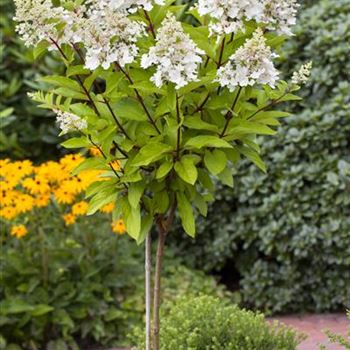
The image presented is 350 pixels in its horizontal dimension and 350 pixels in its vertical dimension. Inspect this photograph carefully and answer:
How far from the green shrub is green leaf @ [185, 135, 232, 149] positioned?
106 centimetres

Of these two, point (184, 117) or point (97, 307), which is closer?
point (184, 117)

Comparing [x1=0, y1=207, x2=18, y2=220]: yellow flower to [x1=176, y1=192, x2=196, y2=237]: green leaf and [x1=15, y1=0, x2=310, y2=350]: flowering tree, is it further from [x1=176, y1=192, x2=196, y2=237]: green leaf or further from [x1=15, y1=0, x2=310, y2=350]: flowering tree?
[x1=176, y1=192, x2=196, y2=237]: green leaf

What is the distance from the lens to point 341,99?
4.69 metres

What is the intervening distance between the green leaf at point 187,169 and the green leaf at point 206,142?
5 cm

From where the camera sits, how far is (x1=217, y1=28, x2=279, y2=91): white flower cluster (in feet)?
7.61

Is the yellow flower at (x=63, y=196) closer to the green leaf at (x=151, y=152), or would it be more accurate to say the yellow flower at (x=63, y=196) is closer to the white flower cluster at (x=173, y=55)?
the green leaf at (x=151, y=152)

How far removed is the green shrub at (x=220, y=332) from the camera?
3.41 m

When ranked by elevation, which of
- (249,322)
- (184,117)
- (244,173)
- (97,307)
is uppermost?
(184,117)

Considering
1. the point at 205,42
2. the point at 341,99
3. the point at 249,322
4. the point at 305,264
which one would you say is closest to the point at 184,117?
the point at 205,42

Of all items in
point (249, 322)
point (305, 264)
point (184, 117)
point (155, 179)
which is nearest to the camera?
point (184, 117)

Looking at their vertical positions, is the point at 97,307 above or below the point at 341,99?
below

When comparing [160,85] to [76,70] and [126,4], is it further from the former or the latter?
[76,70]

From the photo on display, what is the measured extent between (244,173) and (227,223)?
0.43m

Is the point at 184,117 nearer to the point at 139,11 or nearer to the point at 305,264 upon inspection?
the point at 139,11
